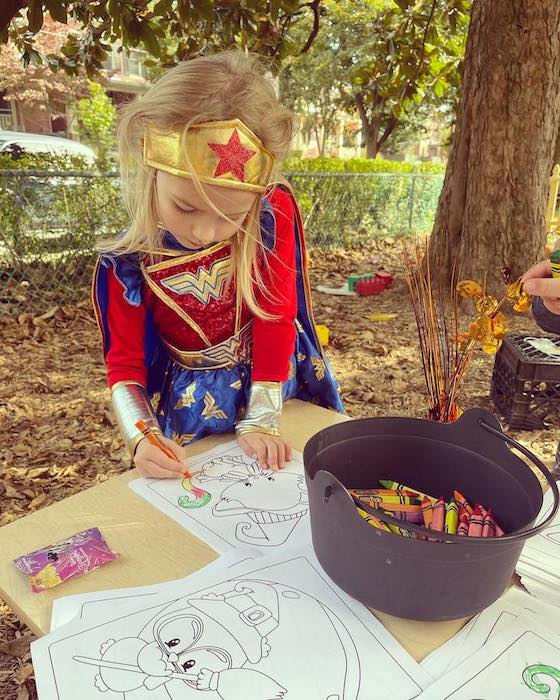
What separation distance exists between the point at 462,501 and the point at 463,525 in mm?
88

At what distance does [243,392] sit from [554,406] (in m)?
1.61

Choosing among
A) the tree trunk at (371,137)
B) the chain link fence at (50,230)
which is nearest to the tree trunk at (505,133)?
the chain link fence at (50,230)

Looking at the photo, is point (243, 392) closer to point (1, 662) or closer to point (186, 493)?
point (186, 493)

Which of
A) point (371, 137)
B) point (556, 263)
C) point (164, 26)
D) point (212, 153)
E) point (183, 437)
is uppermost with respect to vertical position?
point (371, 137)

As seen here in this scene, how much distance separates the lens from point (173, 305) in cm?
115

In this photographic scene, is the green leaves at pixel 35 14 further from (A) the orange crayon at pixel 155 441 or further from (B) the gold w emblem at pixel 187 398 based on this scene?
(A) the orange crayon at pixel 155 441

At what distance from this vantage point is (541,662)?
1.99ft

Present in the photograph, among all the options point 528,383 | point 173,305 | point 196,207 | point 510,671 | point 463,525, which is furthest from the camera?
point 528,383

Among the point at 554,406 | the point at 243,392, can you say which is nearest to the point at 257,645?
the point at 243,392

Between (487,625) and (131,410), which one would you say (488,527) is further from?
(131,410)

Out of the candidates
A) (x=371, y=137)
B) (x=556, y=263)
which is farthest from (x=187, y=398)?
(x=371, y=137)

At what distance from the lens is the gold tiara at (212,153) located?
Answer: 0.90m

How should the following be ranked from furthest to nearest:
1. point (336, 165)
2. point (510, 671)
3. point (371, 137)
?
point (371, 137), point (336, 165), point (510, 671)

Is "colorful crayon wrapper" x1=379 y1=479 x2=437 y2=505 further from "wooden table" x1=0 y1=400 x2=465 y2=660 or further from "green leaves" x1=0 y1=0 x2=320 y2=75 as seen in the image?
"green leaves" x1=0 y1=0 x2=320 y2=75
